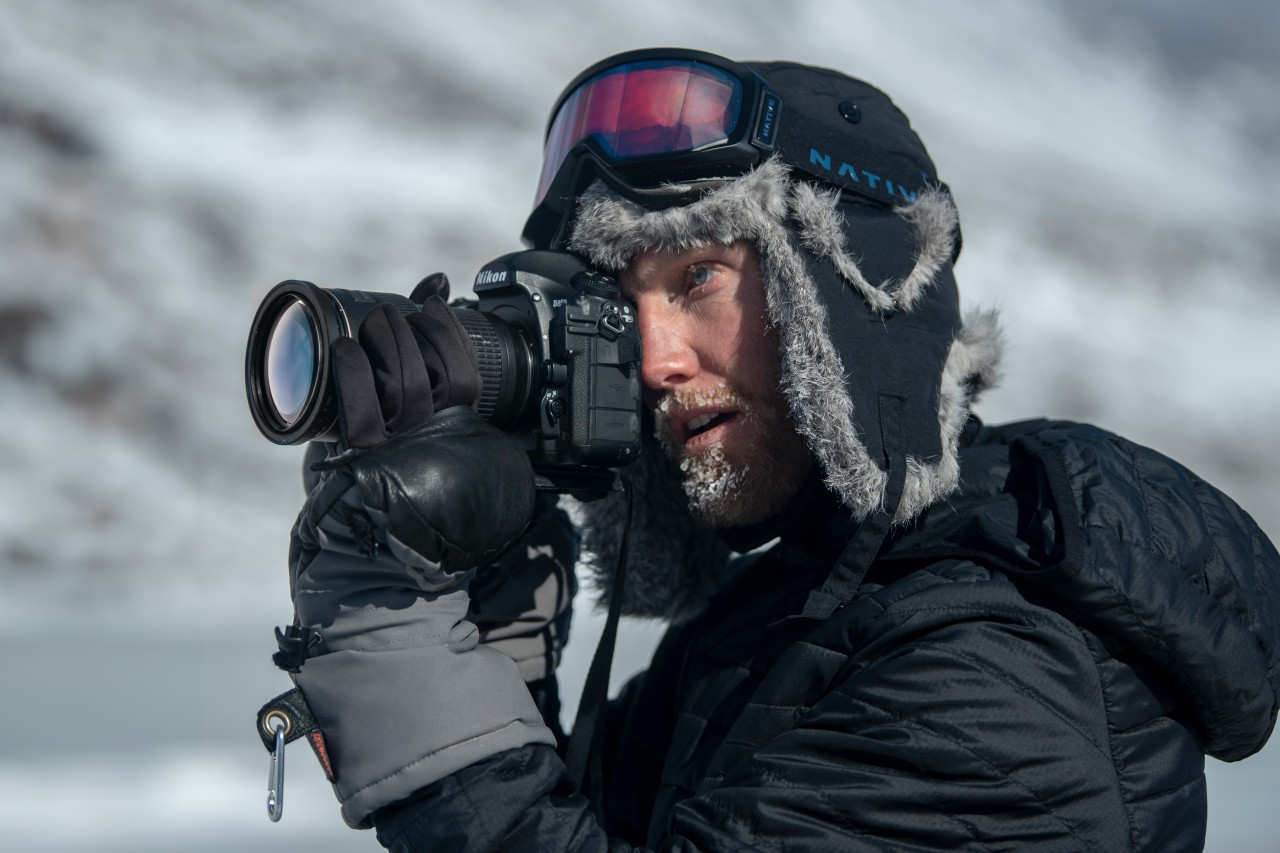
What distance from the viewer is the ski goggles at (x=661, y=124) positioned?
973mm

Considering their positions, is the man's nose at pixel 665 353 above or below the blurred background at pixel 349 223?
below

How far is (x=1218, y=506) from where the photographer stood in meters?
0.87

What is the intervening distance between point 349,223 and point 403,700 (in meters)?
3.25

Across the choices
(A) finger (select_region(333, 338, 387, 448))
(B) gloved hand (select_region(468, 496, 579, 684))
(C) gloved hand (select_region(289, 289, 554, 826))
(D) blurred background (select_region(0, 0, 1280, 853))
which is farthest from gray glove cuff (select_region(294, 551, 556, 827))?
(D) blurred background (select_region(0, 0, 1280, 853))

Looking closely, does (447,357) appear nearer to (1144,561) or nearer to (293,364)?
(293,364)

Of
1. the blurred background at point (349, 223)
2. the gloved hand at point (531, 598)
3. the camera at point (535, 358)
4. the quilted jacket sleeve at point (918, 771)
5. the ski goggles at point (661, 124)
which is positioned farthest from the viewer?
the blurred background at point (349, 223)

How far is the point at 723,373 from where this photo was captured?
1.00 m

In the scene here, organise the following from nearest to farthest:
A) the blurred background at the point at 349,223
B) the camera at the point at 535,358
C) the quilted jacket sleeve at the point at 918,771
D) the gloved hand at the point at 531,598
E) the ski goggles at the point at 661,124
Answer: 1. the quilted jacket sleeve at the point at 918,771
2. the camera at the point at 535,358
3. the ski goggles at the point at 661,124
4. the gloved hand at the point at 531,598
5. the blurred background at the point at 349,223

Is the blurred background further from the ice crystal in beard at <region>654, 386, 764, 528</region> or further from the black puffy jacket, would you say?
the black puffy jacket

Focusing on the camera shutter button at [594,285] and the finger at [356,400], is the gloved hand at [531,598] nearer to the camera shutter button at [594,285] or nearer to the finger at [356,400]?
the camera shutter button at [594,285]

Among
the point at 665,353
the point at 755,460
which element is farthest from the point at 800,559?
the point at 665,353

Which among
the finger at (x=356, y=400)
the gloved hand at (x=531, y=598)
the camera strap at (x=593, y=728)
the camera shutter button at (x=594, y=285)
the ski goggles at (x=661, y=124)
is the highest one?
the ski goggles at (x=661, y=124)

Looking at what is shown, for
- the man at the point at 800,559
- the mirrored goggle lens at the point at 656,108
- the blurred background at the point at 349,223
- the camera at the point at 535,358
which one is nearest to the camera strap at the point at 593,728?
the man at the point at 800,559

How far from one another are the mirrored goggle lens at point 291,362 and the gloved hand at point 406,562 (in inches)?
1.6
